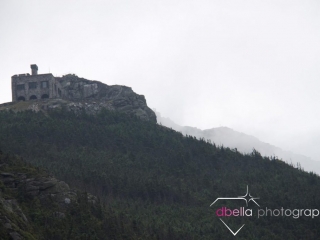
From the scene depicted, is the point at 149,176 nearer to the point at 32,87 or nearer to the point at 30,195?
the point at 30,195

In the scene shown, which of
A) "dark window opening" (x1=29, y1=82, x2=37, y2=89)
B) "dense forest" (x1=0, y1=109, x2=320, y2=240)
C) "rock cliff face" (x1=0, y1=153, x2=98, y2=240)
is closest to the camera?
"rock cliff face" (x1=0, y1=153, x2=98, y2=240)

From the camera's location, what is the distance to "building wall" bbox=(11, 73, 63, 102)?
650 feet

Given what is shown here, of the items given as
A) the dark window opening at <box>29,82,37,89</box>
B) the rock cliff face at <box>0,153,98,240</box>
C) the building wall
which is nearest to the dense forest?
the rock cliff face at <box>0,153,98,240</box>

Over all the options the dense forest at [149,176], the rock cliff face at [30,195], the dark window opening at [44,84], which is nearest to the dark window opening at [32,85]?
the dark window opening at [44,84]

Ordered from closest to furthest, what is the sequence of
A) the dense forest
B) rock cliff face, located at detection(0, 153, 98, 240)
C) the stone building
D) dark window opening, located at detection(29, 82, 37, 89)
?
rock cliff face, located at detection(0, 153, 98, 240), the dense forest, the stone building, dark window opening, located at detection(29, 82, 37, 89)

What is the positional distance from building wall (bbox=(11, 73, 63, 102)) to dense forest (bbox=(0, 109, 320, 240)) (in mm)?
16303

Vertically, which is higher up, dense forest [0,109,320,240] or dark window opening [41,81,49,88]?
dark window opening [41,81,49,88]

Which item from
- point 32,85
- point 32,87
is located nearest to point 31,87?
point 32,87

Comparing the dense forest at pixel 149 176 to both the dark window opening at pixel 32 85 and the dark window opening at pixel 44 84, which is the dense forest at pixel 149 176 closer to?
the dark window opening at pixel 44 84

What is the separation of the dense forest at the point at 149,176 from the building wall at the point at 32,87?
53.5 ft

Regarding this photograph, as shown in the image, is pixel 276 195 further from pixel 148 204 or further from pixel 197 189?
pixel 148 204

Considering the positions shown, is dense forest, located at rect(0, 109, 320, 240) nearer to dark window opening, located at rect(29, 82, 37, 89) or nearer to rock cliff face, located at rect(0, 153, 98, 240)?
rock cliff face, located at rect(0, 153, 98, 240)

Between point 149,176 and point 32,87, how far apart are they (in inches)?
2580

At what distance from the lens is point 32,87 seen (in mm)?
198875
